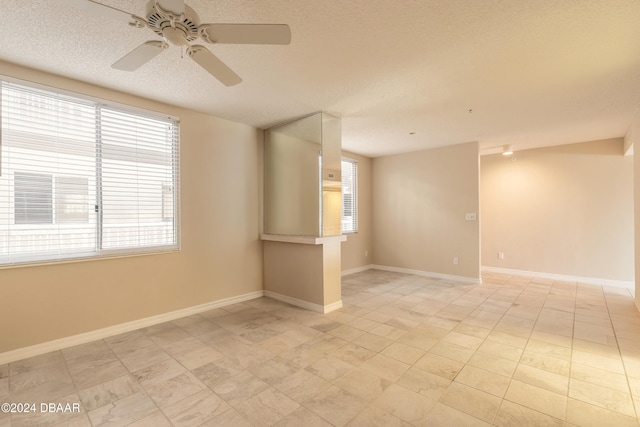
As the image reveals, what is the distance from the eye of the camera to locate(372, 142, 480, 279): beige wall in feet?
17.5

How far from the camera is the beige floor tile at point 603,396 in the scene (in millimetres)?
1851

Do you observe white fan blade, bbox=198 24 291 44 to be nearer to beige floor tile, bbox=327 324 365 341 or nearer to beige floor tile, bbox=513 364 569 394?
beige floor tile, bbox=327 324 365 341

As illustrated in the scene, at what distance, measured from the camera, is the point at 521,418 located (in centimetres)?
176

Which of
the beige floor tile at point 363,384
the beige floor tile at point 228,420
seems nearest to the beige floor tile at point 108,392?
the beige floor tile at point 228,420

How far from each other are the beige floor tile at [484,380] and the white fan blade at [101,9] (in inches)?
130

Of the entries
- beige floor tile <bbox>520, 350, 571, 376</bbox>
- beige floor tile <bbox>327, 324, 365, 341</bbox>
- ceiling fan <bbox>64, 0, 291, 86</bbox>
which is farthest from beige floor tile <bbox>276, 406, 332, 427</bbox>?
ceiling fan <bbox>64, 0, 291, 86</bbox>

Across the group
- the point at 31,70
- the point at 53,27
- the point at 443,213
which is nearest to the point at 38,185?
the point at 31,70

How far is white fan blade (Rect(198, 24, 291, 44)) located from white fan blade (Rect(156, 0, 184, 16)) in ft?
0.43

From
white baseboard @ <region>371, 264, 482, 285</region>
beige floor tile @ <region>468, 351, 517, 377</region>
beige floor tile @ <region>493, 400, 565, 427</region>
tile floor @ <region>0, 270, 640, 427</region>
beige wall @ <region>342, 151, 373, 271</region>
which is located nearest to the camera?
beige floor tile @ <region>493, 400, 565, 427</region>

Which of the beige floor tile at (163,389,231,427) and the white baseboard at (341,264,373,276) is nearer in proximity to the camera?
the beige floor tile at (163,389,231,427)

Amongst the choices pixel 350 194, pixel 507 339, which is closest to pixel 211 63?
pixel 507 339

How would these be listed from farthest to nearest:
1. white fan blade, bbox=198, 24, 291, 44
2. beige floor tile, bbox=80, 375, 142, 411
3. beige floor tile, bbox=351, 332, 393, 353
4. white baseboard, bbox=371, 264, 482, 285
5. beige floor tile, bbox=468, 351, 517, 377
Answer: white baseboard, bbox=371, 264, 482, 285 → beige floor tile, bbox=351, 332, 393, 353 → beige floor tile, bbox=468, 351, 517, 377 → beige floor tile, bbox=80, 375, 142, 411 → white fan blade, bbox=198, 24, 291, 44

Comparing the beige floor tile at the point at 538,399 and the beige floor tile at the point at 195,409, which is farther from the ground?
the beige floor tile at the point at 195,409

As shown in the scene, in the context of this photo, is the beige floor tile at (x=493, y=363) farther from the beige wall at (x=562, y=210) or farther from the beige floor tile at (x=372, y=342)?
the beige wall at (x=562, y=210)
